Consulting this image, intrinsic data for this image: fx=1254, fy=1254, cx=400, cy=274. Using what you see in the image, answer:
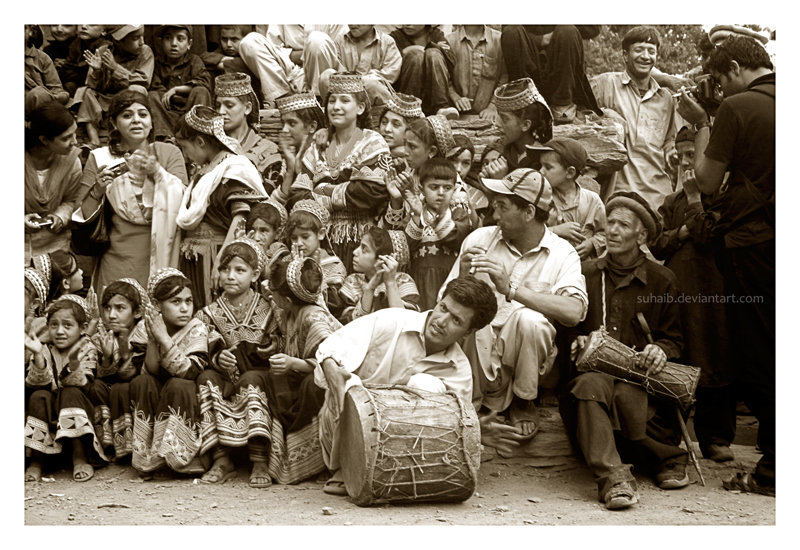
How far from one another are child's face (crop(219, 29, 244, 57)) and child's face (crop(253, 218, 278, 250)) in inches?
68.0

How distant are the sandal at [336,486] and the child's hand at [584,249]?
86.3 inches

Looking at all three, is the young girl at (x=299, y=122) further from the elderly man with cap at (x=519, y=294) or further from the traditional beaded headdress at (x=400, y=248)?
the elderly man with cap at (x=519, y=294)

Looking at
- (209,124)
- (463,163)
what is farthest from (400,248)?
(209,124)

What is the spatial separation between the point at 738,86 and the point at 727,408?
2.14 meters

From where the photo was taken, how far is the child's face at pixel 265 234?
27.8 feet

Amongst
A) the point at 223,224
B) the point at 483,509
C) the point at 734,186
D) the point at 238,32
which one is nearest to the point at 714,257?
the point at 734,186

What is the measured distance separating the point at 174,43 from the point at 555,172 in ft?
9.94

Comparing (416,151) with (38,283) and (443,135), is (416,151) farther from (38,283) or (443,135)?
(38,283)

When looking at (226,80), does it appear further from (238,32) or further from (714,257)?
(714,257)

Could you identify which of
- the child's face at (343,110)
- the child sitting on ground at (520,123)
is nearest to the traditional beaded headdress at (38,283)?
the child's face at (343,110)

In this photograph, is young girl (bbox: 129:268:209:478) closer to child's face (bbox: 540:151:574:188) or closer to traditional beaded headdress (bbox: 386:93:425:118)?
traditional beaded headdress (bbox: 386:93:425:118)

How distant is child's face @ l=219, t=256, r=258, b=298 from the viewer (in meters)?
8.15

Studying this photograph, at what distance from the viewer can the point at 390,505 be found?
7.47 metres
